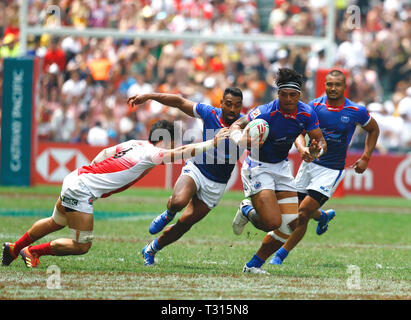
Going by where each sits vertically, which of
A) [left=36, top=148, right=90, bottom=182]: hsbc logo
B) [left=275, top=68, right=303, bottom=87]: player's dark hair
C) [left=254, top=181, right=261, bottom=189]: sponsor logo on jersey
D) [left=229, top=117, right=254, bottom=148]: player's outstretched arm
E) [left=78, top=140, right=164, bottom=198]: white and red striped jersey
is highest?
[left=275, top=68, right=303, bottom=87]: player's dark hair

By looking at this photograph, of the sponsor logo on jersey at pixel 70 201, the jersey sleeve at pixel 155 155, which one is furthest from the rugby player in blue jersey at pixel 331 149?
the sponsor logo on jersey at pixel 70 201

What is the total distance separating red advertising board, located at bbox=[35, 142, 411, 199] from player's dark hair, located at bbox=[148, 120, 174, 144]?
11.9m

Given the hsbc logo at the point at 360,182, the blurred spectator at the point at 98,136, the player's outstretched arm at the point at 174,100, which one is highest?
the player's outstretched arm at the point at 174,100

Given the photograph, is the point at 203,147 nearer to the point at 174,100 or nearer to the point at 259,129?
the point at 259,129

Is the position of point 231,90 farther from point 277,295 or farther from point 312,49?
point 312,49

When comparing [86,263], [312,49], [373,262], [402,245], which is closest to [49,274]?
[86,263]

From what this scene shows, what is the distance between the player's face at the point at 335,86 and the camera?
34.4 feet

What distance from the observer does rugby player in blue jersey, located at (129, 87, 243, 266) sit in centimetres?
956

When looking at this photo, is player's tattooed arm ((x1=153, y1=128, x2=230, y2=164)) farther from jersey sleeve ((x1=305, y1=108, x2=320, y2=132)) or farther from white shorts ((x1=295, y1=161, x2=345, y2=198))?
white shorts ((x1=295, y1=161, x2=345, y2=198))

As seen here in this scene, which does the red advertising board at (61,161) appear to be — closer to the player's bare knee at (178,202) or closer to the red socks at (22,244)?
the player's bare knee at (178,202)

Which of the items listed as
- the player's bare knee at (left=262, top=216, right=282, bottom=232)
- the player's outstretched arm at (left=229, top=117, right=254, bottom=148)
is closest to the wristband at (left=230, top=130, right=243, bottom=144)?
the player's outstretched arm at (left=229, top=117, right=254, bottom=148)

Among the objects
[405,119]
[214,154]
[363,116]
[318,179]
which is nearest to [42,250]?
[214,154]

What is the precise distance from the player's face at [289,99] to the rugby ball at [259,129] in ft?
1.08

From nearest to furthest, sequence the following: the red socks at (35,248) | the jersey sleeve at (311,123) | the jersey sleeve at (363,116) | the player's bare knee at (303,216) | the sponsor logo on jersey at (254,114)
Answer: the red socks at (35,248)
the sponsor logo on jersey at (254,114)
the jersey sleeve at (311,123)
the player's bare knee at (303,216)
the jersey sleeve at (363,116)
